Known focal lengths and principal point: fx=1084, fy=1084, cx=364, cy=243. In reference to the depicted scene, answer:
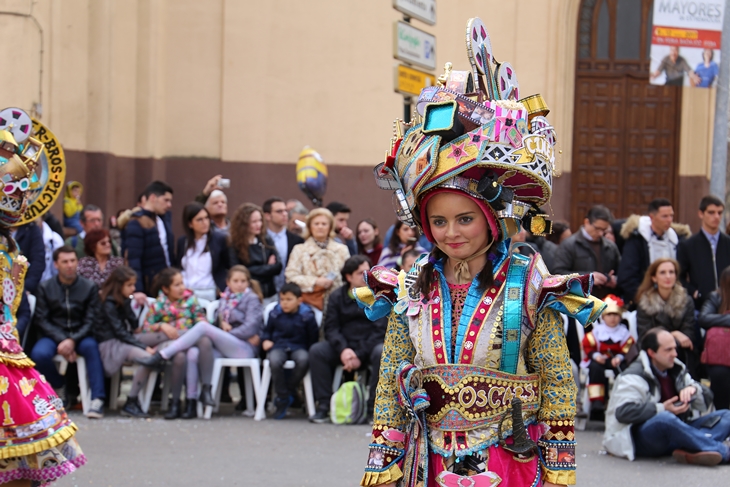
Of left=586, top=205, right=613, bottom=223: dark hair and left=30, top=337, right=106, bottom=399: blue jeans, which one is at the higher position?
left=586, top=205, right=613, bottom=223: dark hair

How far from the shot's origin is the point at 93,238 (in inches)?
389

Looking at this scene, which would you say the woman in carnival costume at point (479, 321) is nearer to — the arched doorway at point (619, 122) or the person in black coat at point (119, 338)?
the person in black coat at point (119, 338)

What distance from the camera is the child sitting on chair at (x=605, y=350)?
8.95 m

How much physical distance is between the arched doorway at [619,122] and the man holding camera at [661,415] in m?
9.63

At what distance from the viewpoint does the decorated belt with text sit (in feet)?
11.8

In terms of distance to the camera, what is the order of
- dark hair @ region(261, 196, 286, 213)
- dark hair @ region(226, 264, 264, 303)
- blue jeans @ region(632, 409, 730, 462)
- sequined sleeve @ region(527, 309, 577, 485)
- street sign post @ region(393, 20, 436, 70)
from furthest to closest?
1. dark hair @ region(261, 196, 286, 213)
2. street sign post @ region(393, 20, 436, 70)
3. dark hair @ region(226, 264, 264, 303)
4. blue jeans @ region(632, 409, 730, 462)
5. sequined sleeve @ region(527, 309, 577, 485)

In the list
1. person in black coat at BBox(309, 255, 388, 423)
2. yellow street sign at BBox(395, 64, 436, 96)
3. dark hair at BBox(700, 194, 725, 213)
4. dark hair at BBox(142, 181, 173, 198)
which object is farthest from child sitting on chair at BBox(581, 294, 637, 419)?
dark hair at BBox(142, 181, 173, 198)

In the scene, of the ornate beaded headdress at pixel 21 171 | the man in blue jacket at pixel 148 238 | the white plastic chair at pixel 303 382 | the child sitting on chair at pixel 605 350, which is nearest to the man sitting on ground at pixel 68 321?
the man in blue jacket at pixel 148 238

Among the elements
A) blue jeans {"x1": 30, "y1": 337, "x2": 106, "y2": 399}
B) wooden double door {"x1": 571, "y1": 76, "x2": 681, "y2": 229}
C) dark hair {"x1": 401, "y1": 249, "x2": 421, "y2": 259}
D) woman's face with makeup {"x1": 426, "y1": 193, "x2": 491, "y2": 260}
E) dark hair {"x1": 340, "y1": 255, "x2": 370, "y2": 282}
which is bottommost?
blue jeans {"x1": 30, "y1": 337, "x2": 106, "y2": 399}

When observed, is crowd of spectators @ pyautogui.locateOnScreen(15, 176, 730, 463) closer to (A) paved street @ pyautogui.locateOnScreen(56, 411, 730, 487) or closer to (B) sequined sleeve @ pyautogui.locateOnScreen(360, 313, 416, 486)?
(A) paved street @ pyautogui.locateOnScreen(56, 411, 730, 487)

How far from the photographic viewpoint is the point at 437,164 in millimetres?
3559

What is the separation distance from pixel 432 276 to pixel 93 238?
21.9ft

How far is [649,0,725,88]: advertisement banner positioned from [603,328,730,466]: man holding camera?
4.05 metres

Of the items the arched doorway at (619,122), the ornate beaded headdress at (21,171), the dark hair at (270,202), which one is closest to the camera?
the ornate beaded headdress at (21,171)
